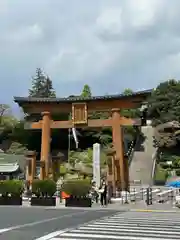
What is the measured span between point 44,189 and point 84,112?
12.5 m

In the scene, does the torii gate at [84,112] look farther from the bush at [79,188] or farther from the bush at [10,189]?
the bush at [79,188]

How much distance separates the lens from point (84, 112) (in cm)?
3672

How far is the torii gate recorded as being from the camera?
35.2 metres

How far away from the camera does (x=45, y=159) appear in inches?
1419

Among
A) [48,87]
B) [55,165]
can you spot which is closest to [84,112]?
[55,165]

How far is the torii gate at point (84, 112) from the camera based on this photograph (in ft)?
115

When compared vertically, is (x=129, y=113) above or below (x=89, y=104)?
above

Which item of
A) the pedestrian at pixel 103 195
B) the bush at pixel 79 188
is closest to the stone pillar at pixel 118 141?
the pedestrian at pixel 103 195

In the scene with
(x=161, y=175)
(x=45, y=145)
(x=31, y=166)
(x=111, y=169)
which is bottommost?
(x=111, y=169)

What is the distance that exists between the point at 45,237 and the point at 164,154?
50.8 m

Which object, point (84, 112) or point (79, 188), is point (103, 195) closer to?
point (79, 188)

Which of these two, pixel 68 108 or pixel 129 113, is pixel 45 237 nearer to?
pixel 68 108

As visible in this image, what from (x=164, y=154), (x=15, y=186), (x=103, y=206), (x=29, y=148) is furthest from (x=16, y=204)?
(x=29, y=148)

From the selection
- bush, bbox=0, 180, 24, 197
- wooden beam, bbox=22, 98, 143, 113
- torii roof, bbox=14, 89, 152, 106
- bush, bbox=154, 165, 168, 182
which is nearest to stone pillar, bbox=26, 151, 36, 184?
wooden beam, bbox=22, 98, 143, 113
